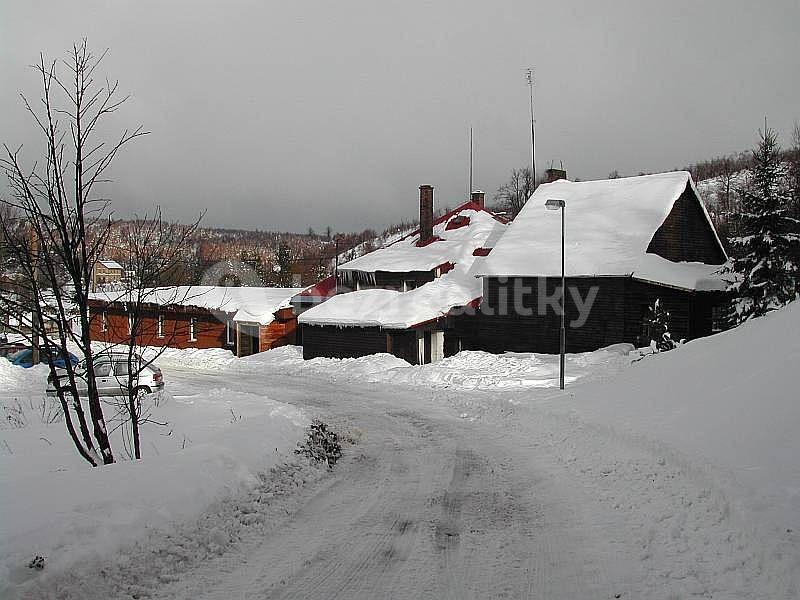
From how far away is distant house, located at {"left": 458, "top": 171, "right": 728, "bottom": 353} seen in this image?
27.2 meters

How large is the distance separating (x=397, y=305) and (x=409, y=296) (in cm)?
118

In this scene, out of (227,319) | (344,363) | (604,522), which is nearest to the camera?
(604,522)

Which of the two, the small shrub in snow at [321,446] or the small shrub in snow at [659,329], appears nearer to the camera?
the small shrub in snow at [321,446]

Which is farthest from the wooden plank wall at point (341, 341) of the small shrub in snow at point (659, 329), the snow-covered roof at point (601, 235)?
the small shrub in snow at point (659, 329)

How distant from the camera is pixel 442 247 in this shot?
130 ft

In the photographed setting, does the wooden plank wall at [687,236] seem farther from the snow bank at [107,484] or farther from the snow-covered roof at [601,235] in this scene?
the snow bank at [107,484]

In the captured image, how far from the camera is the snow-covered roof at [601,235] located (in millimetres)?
27594

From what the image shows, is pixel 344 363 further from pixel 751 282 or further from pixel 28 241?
pixel 28 241

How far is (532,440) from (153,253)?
26.4ft

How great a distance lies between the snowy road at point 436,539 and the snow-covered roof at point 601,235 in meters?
17.4

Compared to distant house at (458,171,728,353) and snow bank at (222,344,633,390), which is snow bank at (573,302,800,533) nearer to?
snow bank at (222,344,633,390)

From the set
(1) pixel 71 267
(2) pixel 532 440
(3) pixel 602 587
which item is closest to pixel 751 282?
(2) pixel 532 440

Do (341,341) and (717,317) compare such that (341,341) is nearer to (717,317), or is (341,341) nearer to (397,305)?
(397,305)

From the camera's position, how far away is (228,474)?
28.8ft
